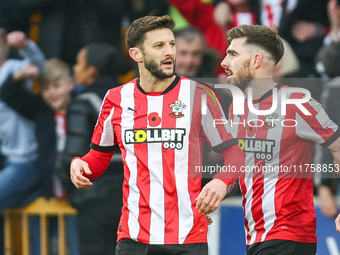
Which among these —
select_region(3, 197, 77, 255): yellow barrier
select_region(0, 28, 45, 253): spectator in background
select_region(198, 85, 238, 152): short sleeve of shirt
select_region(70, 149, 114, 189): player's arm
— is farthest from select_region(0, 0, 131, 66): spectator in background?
select_region(198, 85, 238, 152): short sleeve of shirt

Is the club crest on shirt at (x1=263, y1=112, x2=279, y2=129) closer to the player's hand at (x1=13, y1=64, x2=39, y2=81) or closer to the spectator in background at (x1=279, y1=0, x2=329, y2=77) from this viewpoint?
the spectator in background at (x1=279, y1=0, x2=329, y2=77)

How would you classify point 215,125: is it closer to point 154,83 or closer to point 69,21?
point 154,83

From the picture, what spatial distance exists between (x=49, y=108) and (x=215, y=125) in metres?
2.94

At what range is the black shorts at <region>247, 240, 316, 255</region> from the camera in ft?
12.7

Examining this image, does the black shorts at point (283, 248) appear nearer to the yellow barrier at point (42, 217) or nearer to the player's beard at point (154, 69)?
the player's beard at point (154, 69)

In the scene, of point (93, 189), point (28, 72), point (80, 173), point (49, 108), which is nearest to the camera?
point (80, 173)

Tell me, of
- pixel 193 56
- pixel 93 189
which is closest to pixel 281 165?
pixel 193 56

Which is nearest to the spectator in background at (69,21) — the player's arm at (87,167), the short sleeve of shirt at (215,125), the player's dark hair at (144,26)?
the player's dark hair at (144,26)

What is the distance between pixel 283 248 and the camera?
152 inches

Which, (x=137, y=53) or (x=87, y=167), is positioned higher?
(x=137, y=53)

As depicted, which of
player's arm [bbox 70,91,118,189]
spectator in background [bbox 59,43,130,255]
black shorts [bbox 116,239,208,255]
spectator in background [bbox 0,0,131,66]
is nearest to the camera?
black shorts [bbox 116,239,208,255]

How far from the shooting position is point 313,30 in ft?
20.9

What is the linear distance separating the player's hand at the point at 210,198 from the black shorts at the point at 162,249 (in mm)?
355

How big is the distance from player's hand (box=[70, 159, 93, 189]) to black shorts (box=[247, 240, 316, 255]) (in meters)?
1.19
